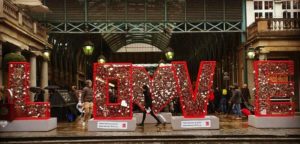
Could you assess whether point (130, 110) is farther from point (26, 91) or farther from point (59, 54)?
point (59, 54)

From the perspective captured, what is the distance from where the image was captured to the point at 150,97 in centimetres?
2041

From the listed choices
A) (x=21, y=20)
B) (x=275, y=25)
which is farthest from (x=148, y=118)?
(x=275, y=25)

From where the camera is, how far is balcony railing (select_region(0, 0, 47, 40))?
79.8ft

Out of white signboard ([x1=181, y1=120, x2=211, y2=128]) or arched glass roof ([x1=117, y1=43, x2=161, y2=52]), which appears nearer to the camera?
white signboard ([x1=181, y1=120, x2=211, y2=128])

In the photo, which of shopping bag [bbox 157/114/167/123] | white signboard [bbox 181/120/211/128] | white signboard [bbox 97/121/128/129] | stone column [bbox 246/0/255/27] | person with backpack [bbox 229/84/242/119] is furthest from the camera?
stone column [bbox 246/0/255/27]

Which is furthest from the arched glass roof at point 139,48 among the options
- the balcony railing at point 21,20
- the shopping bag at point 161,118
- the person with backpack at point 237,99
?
the shopping bag at point 161,118

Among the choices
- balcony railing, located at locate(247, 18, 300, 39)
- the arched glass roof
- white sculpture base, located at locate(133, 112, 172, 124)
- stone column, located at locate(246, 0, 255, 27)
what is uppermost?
stone column, located at locate(246, 0, 255, 27)

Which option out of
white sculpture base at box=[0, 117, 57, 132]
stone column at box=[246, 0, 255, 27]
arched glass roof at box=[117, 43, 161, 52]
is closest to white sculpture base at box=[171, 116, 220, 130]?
white sculpture base at box=[0, 117, 57, 132]

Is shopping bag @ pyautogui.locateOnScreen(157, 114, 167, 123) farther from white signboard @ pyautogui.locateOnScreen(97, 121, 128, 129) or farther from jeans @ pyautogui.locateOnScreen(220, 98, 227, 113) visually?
jeans @ pyautogui.locateOnScreen(220, 98, 227, 113)

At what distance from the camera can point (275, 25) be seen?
104ft

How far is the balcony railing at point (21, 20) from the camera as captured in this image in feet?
79.8

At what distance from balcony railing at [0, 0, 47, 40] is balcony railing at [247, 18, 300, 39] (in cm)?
1208

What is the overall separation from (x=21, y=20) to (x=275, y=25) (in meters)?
14.1

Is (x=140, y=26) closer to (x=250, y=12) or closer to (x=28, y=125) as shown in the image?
(x=250, y=12)
